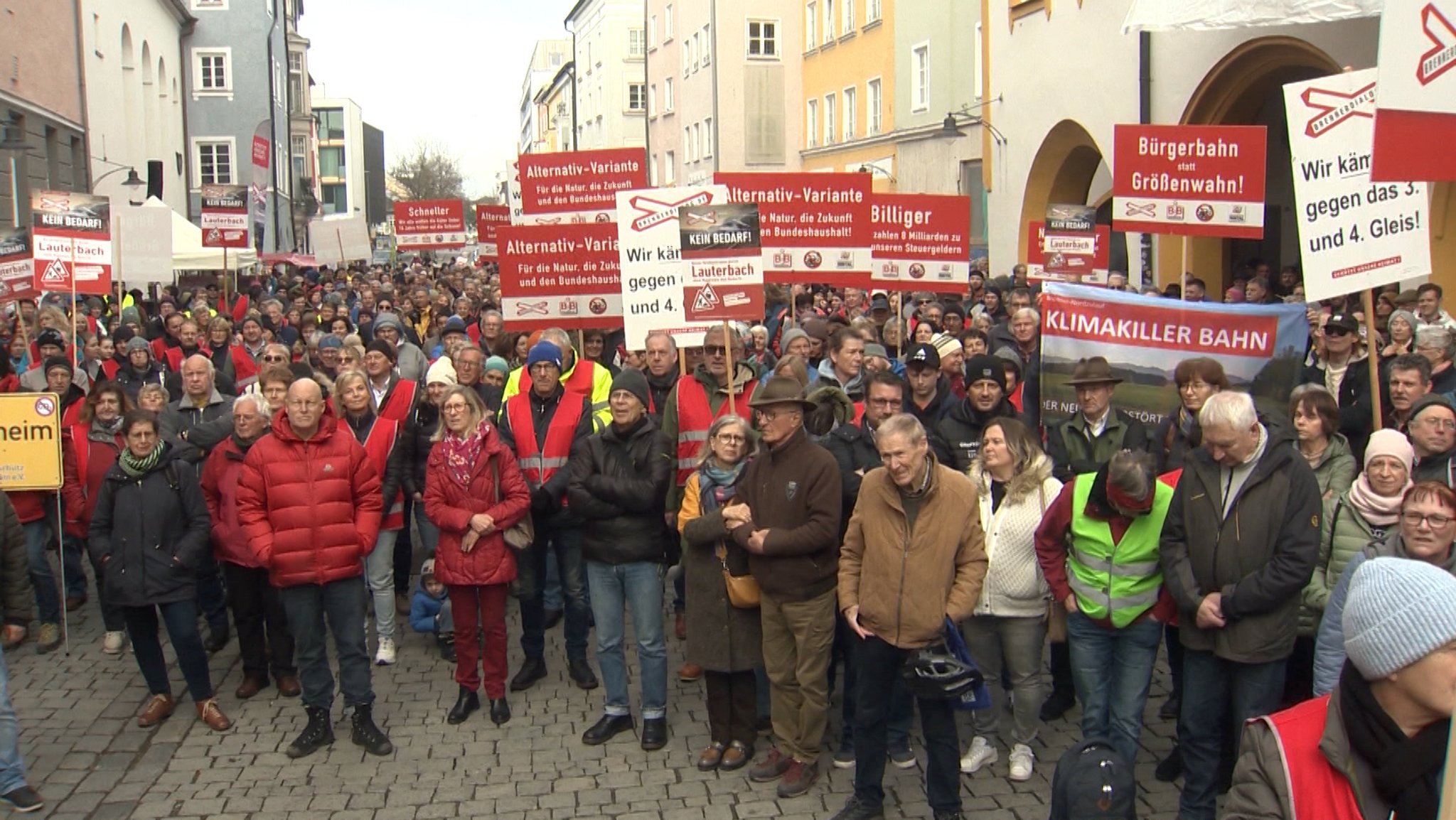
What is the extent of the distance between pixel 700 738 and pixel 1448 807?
17.7ft

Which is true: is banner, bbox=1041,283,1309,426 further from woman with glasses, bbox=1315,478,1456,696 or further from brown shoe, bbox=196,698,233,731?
brown shoe, bbox=196,698,233,731

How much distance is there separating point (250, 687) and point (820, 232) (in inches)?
258

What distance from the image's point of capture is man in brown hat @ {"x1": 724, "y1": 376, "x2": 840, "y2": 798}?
245 inches

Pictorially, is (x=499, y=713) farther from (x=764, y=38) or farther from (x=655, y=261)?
(x=764, y=38)

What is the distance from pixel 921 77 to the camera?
1342 inches

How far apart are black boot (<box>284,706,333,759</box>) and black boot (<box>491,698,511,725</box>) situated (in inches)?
34.3

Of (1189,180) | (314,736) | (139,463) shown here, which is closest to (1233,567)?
(314,736)

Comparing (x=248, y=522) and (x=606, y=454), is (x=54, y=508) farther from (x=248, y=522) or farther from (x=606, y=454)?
(x=606, y=454)

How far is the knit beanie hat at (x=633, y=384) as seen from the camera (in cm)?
724

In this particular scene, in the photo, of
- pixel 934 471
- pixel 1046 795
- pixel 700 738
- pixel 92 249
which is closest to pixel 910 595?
pixel 934 471

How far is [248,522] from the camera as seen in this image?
7.03 m

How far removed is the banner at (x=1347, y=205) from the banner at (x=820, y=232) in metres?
5.33

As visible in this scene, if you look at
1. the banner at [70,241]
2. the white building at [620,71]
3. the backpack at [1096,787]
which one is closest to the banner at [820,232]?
the banner at [70,241]

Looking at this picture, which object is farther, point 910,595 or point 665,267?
point 665,267
